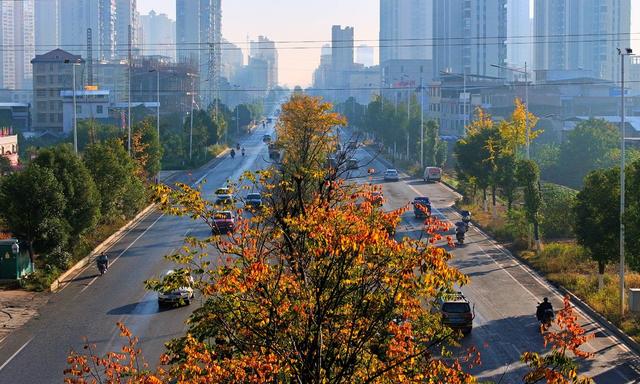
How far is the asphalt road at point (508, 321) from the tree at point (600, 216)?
2.09 metres

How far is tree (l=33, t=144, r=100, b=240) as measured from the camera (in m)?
36.7

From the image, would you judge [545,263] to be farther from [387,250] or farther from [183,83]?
[183,83]

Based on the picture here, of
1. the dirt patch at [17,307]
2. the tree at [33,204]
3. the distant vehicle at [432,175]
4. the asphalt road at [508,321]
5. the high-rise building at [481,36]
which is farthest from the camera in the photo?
the high-rise building at [481,36]

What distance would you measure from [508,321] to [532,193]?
13.0 m

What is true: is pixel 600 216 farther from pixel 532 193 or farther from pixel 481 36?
pixel 481 36

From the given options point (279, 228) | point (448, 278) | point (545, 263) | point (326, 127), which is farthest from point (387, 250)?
point (326, 127)

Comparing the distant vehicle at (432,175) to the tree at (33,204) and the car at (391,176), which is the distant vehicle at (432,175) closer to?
the car at (391,176)

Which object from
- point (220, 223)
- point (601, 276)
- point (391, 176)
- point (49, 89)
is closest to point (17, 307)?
point (220, 223)

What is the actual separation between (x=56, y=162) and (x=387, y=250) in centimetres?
2731

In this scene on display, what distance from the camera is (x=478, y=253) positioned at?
41.6 m

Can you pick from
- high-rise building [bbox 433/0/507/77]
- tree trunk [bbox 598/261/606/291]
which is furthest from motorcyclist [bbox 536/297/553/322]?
high-rise building [bbox 433/0/507/77]

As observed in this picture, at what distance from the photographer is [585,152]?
265 feet

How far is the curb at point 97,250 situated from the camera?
35459 millimetres

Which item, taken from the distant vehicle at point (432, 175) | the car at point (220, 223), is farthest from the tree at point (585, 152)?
the car at point (220, 223)
